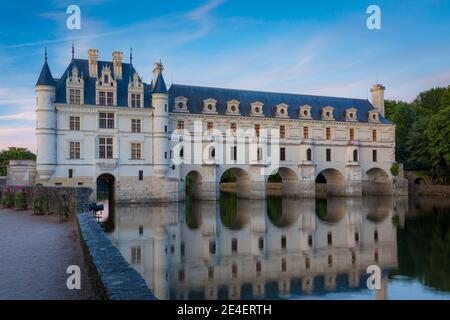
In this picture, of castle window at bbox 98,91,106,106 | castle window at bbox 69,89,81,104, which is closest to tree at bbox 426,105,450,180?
castle window at bbox 98,91,106,106

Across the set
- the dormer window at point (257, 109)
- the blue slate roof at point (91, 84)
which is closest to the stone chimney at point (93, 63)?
the blue slate roof at point (91, 84)

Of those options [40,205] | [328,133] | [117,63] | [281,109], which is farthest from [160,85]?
[328,133]

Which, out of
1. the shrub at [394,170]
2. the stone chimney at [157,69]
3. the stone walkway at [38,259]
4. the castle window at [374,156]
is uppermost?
the stone chimney at [157,69]

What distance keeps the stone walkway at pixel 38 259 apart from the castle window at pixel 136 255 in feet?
7.11

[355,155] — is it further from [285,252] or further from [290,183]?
[285,252]

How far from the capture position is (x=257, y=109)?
4300 cm

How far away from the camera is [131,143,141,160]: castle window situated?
119ft

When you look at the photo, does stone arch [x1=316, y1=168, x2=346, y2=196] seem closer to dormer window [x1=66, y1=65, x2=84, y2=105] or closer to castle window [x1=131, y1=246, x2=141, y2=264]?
dormer window [x1=66, y1=65, x2=84, y2=105]

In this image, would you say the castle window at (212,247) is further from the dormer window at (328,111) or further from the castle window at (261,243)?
the dormer window at (328,111)

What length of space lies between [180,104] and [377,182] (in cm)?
2428

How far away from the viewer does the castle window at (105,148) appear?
35.2 meters

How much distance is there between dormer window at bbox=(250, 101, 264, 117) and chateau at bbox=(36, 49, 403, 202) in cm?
10

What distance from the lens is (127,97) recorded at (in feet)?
119

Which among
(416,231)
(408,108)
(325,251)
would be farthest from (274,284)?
(408,108)
